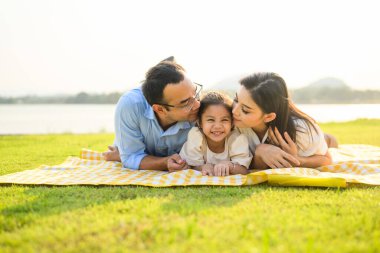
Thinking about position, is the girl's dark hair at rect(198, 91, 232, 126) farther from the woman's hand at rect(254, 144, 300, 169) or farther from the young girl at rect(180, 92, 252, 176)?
the woman's hand at rect(254, 144, 300, 169)

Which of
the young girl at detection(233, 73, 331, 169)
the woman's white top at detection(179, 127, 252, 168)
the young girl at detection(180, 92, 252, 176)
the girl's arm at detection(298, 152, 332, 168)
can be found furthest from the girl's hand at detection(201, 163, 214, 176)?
the girl's arm at detection(298, 152, 332, 168)

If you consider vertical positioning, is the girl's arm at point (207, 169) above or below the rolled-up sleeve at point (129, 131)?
below

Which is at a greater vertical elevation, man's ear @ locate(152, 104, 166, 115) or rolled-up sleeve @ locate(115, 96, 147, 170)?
man's ear @ locate(152, 104, 166, 115)

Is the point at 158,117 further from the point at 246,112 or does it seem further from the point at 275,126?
the point at 275,126

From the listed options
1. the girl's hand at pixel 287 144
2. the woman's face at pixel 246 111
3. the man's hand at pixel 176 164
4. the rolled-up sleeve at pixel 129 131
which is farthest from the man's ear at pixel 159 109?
the girl's hand at pixel 287 144

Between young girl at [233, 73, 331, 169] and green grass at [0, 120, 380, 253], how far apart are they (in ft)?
2.46

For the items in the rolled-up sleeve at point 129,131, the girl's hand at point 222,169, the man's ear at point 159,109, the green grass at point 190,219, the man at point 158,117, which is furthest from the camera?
the rolled-up sleeve at point 129,131

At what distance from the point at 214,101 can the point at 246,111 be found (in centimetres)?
38

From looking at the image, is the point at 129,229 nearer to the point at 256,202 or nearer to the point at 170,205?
the point at 170,205

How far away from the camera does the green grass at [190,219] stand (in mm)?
2080

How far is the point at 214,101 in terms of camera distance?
13.9ft

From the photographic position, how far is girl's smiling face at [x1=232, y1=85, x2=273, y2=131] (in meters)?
4.07

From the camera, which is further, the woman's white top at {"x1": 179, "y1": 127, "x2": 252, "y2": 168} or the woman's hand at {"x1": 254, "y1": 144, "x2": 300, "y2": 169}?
the woman's white top at {"x1": 179, "y1": 127, "x2": 252, "y2": 168}

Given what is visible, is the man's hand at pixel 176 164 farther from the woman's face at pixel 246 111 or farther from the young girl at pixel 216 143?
the woman's face at pixel 246 111
